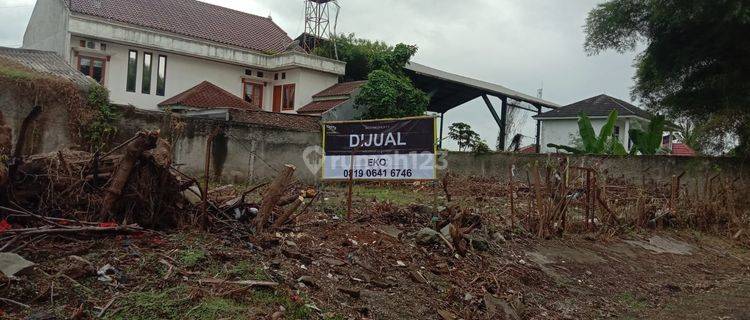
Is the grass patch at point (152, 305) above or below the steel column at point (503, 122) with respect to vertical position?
below

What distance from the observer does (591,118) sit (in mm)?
34188

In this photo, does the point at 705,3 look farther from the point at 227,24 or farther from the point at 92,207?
the point at 227,24

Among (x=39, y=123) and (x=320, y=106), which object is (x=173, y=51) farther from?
(x=39, y=123)

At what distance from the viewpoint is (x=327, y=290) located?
5766 mm

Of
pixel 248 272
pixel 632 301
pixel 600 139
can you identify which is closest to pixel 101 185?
pixel 248 272

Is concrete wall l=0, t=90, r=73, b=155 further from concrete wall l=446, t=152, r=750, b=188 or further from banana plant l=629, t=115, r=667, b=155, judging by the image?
banana plant l=629, t=115, r=667, b=155

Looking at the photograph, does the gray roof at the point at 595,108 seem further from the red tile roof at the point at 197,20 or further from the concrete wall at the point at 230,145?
the concrete wall at the point at 230,145

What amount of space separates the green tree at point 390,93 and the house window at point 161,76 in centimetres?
882

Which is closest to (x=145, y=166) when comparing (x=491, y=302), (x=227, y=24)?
(x=491, y=302)

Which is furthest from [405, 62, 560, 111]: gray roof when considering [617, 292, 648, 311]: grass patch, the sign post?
[617, 292, 648, 311]: grass patch

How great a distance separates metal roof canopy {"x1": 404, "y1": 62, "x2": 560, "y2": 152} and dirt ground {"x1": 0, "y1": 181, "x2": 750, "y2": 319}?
21.5m

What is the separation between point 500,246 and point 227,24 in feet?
87.9

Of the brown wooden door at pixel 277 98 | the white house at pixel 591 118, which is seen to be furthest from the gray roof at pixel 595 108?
the brown wooden door at pixel 277 98

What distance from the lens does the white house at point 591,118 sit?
3259 centimetres
